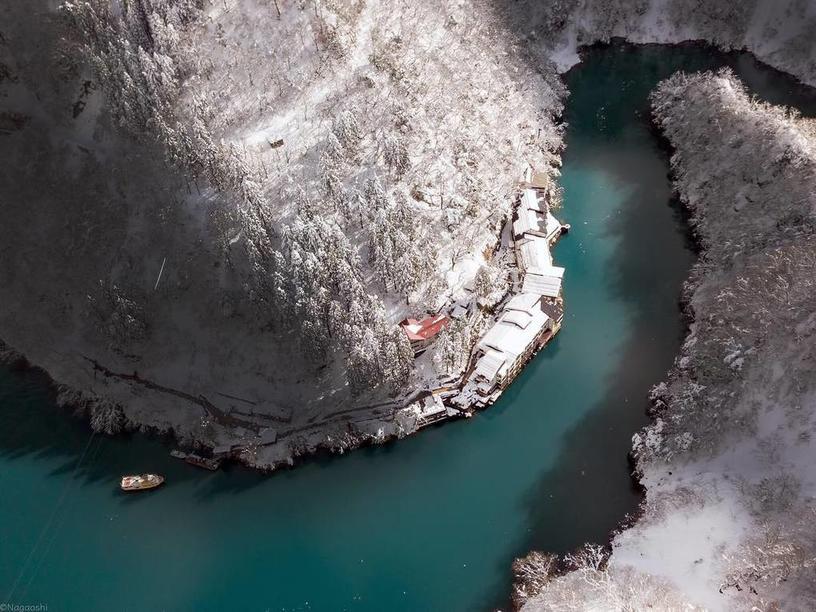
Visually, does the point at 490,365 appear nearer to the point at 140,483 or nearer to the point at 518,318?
the point at 518,318

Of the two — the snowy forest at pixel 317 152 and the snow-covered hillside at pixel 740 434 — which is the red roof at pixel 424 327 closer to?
the snowy forest at pixel 317 152

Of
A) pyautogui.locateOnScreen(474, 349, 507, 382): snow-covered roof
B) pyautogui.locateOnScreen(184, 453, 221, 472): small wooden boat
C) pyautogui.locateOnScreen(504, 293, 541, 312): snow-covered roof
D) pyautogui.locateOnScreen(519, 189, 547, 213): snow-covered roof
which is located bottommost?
pyautogui.locateOnScreen(184, 453, 221, 472): small wooden boat

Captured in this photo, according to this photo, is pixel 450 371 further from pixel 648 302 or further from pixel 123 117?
pixel 123 117

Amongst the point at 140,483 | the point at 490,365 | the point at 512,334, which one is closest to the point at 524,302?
the point at 512,334

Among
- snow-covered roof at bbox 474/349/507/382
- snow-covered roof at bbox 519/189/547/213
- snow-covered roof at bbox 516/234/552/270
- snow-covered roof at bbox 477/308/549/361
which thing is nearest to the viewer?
snow-covered roof at bbox 474/349/507/382

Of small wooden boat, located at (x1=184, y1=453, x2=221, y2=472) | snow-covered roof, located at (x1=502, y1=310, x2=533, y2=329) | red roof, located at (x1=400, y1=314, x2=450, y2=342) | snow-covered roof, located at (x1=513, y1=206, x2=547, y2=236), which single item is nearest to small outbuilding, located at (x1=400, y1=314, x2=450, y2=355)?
red roof, located at (x1=400, y1=314, x2=450, y2=342)

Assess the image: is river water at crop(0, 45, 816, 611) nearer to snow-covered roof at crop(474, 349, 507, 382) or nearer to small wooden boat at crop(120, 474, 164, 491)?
small wooden boat at crop(120, 474, 164, 491)

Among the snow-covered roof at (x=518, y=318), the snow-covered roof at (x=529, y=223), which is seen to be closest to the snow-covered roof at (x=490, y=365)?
the snow-covered roof at (x=518, y=318)
